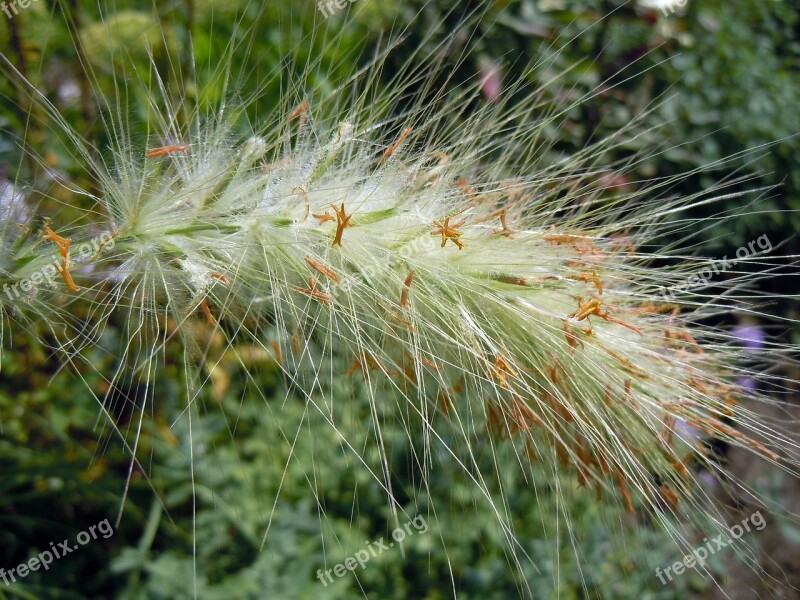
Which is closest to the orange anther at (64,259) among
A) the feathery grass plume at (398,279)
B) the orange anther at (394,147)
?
the feathery grass plume at (398,279)

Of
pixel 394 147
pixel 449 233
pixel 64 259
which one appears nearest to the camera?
pixel 64 259

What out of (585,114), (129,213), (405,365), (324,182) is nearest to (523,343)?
(405,365)

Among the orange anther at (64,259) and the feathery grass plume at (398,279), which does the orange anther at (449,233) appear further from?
the orange anther at (64,259)

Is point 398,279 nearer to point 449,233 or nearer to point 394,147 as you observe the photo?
point 449,233

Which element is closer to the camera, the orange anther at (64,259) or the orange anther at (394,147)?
the orange anther at (64,259)

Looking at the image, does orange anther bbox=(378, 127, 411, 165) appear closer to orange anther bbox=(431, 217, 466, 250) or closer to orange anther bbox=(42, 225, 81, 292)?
orange anther bbox=(431, 217, 466, 250)

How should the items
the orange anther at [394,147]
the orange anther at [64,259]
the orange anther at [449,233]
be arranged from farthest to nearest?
the orange anther at [394,147]
the orange anther at [449,233]
the orange anther at [64,259]

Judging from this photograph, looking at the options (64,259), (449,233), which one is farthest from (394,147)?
(64,259)

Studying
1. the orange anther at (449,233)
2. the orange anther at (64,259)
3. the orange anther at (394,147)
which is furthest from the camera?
the orange anther at (394,147)

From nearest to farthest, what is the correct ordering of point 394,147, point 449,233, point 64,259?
point 64,259 → point 449,233 → point 394,147

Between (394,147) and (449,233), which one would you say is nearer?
(449,233)

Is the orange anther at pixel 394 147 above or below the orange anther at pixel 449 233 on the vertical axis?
above

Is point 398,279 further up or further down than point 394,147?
further down
